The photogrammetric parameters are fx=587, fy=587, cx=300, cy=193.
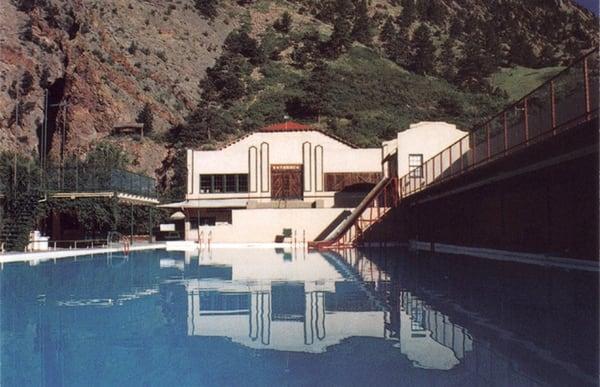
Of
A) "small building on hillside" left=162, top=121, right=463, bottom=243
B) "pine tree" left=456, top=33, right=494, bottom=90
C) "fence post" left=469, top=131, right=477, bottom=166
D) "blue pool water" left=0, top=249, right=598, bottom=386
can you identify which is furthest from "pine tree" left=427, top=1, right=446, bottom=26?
"blue pool water" left=0, top=249, right=598, bottom=386

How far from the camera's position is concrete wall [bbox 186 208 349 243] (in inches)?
1380

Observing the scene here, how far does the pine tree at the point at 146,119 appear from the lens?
64.2m

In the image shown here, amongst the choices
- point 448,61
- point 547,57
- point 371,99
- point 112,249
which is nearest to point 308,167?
point 112,249

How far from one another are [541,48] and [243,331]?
356 ft

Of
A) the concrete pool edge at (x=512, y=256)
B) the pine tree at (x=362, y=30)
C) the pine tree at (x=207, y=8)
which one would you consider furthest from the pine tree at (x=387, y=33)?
the concrete pool edge at (x=512, y=256)

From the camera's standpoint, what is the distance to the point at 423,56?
280ft

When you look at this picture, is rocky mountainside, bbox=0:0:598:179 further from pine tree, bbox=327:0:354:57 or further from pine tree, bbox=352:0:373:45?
pine tree, bbox=327:0:354:57

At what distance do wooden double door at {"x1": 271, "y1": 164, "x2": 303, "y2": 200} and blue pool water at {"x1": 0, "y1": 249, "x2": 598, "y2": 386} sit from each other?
25.3 meters

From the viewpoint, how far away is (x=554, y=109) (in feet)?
41.7

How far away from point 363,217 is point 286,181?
845 cm

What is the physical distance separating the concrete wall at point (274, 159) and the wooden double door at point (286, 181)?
310 mm

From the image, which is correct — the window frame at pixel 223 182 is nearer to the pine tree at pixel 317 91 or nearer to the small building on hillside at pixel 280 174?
the small building on hillside at pixel 280 174

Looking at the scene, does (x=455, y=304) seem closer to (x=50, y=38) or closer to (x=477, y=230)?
(x=477, y=230)

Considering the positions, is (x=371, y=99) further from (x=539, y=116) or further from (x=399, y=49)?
(x=539, y=116)
